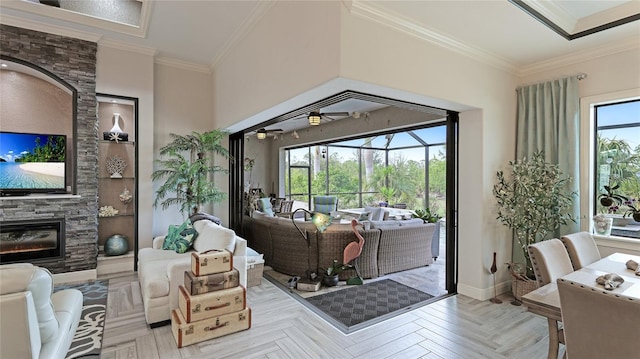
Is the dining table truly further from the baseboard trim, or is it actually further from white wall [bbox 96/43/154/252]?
the baseboard trim

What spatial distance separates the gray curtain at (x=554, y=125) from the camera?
3.55 metres

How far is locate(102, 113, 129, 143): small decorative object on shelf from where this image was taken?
15.2 feet

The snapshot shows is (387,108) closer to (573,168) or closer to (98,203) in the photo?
(573,168)

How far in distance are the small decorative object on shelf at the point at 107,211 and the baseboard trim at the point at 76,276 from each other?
841 millimetres

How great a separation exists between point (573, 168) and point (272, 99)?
3.69 metres

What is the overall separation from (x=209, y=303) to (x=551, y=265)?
2847 millimetres

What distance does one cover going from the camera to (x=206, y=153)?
530 centimetres

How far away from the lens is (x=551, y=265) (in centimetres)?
228

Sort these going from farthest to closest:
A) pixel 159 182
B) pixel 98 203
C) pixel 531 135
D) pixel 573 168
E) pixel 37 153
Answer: pixel 159 182 < pixel 98 203 < pixel 37 153 < pixel 531 135 < pixel 573 168

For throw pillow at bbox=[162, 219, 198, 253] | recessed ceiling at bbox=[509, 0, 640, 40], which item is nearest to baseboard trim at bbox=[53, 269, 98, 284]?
throw pillow at bbox=[162, 219, 198, 253]

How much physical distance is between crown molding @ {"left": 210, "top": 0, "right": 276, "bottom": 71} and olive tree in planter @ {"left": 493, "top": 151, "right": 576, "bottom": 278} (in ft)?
11.3

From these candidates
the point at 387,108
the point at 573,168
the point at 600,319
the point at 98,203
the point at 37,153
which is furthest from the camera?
the point at 387,108

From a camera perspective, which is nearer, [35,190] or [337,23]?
[337,23]

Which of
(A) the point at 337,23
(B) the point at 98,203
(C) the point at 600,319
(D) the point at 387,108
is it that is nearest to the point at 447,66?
(A) the point at 337,23
